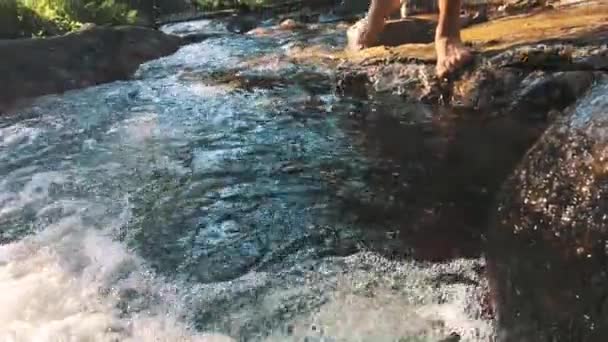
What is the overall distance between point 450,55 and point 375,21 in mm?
2674

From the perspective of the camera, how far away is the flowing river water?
4.12m

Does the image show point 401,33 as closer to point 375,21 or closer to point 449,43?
point 375,21

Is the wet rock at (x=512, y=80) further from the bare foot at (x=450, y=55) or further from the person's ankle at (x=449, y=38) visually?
the person's ankle at (x=449, y=38)

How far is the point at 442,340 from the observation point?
3801 mm

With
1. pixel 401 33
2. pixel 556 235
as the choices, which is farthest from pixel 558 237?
pixel 401 33

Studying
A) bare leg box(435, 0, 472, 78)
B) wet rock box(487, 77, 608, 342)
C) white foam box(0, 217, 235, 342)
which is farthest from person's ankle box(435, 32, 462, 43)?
white foam box(0, 217, 235, 342)

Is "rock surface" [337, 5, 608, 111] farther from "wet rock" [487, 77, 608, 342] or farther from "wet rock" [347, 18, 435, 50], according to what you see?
"wet rock" [487, 77, 608, 342]

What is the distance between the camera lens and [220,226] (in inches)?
215

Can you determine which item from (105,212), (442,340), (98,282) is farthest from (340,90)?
(442,340)

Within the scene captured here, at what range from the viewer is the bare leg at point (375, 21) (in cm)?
1023

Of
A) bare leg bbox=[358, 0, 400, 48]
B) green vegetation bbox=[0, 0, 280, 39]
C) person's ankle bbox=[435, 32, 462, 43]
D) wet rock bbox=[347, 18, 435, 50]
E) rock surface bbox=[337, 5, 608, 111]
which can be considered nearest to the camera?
rock surface bbox=[337, 5, 608, 111]

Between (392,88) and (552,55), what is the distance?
1826 millimetres

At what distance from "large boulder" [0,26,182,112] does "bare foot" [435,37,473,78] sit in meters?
5.26

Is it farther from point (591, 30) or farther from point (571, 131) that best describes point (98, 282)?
point (591, 30)
